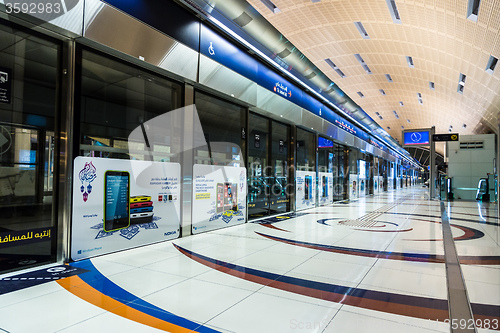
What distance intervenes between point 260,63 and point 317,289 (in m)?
5.78

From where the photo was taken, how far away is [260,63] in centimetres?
735

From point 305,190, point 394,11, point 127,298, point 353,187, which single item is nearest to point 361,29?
point 394,11

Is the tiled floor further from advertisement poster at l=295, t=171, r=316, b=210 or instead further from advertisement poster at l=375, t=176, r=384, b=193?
advertisement poster at l=375, t=176, r=384, b=193

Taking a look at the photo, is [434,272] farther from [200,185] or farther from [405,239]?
[200,185]

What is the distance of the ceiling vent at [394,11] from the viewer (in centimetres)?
777

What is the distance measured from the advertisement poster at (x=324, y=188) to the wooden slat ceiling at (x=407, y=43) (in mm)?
4435

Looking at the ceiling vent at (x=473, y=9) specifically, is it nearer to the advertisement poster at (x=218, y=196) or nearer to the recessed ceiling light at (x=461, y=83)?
the recessed ceiling light at (x=461, y=83)

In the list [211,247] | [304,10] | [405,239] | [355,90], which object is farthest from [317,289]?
[355,90]

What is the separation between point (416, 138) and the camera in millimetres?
18188

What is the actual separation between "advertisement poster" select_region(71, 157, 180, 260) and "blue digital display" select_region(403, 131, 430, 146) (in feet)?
55.8

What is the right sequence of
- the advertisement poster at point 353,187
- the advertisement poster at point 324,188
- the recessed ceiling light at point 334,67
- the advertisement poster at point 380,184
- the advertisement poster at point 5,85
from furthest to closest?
the advertisement poster at point 380,184
the advertisement poster at point 353,187
the recessed ceiling light at point 334,67
the advertisement poster at point 324,188
the advertisement poster at point 5,85

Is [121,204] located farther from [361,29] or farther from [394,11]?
[361,29]

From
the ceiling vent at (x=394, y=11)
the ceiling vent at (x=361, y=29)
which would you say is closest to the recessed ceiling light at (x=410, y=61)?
the ceiling vent at (x=361, y=29)

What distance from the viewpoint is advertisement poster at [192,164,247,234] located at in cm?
564
